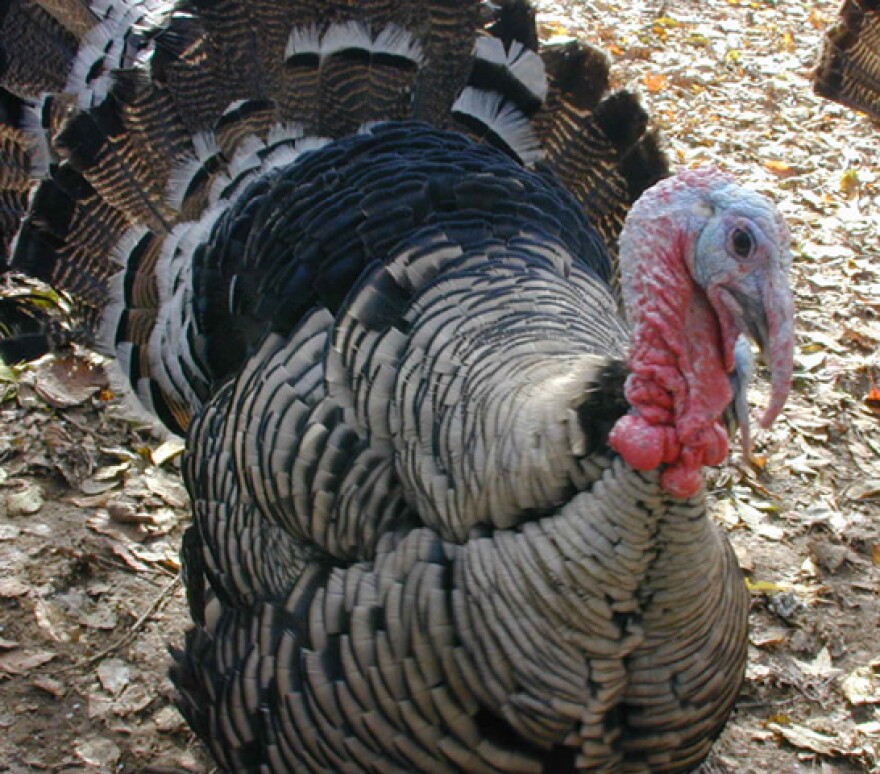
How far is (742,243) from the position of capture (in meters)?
1.98

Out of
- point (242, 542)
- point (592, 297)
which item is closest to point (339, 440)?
point (242, 542)

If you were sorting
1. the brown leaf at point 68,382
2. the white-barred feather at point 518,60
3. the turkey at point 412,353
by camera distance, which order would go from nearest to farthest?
the turkey at point 412,353 → the white-barred feather at point 518,60 → the brown leaf at point 68,382

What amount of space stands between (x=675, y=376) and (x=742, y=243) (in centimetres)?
29

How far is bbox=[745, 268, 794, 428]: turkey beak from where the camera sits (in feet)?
6.40

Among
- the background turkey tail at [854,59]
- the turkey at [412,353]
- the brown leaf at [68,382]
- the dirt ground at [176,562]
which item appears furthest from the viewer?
the background turkey tail at [854,59]

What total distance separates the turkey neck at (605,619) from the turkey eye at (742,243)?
46 centimetres

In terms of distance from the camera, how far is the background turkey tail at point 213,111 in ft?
12.2

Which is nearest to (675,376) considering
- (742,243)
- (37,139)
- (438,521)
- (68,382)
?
(742,243)

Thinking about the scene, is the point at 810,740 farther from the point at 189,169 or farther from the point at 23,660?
the point at 189,169

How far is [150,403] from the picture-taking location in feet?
12.5

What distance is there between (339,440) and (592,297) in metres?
0.84

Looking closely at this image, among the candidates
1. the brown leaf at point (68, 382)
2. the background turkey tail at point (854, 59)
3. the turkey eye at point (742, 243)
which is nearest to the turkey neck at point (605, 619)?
the turkey eye at point (742, 243)

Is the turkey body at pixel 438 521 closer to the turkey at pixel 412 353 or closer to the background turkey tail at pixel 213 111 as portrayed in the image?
the turkey at pixel 412 353

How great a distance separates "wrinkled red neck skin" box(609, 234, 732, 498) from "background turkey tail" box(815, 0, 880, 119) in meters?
3.87
